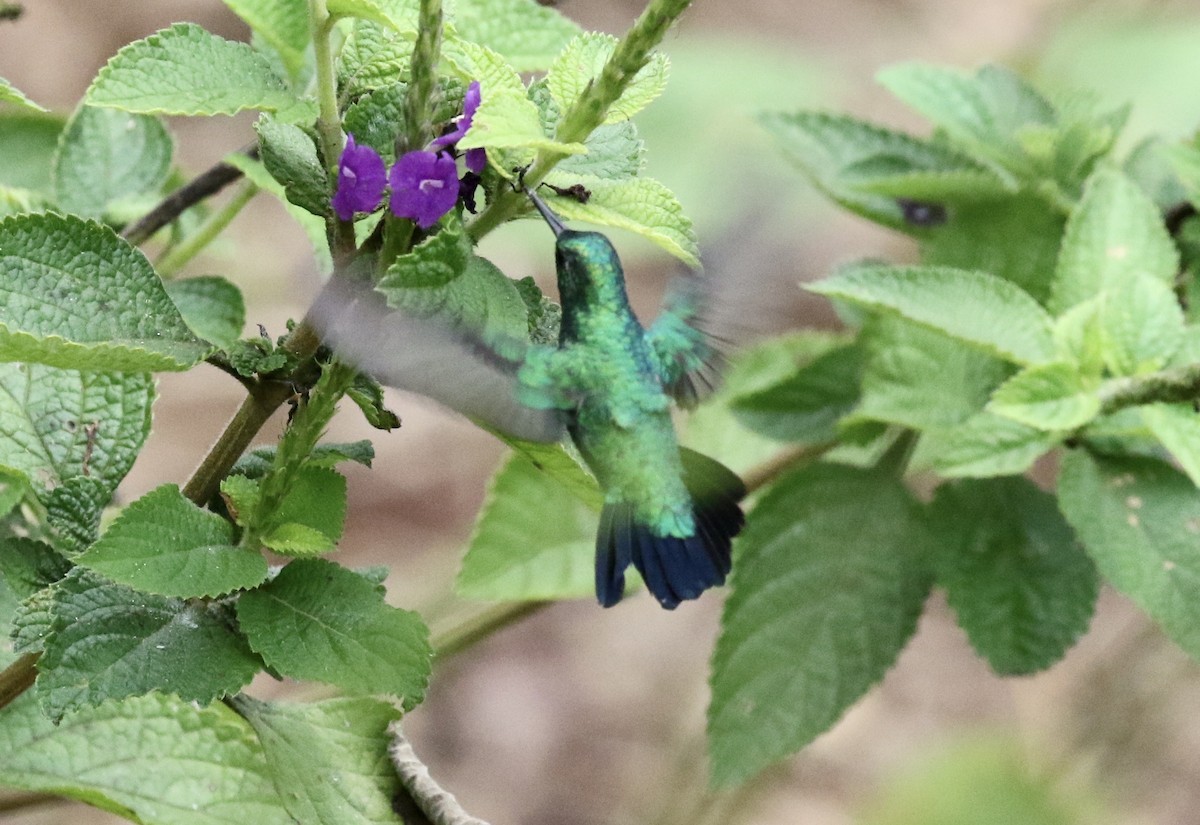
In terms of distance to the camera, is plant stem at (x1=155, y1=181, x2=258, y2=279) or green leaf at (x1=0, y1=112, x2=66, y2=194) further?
green leaf at (x1=0, y1=112, x2=66, y2=194)

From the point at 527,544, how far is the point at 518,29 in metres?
0.58

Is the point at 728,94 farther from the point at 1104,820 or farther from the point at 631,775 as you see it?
the point at 1104,820

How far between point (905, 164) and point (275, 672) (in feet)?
3.20

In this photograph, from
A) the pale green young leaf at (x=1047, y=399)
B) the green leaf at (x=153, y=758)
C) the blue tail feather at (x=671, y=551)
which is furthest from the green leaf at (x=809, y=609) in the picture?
the green leaf at (x=153, y=758)

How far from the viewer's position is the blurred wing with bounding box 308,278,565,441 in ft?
2.36

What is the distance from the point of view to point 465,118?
743 millimetres

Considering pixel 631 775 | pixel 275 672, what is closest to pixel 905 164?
pixel 275 672

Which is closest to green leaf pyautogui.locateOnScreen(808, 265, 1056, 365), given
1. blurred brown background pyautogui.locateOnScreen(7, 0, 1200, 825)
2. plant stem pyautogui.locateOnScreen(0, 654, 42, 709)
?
plant stem pyautogui.locateOnScreen(0, 654, 42, 709)

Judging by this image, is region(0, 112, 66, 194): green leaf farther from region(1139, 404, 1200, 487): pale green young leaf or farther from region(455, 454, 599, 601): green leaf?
region(1139, 404, 1200, 487): pale green young leaf

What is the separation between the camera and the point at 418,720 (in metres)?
3.06

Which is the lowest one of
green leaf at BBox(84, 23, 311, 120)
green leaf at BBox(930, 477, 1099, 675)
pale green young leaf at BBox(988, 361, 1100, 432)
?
green leaf at BBox(930, 477, 1099, 675)

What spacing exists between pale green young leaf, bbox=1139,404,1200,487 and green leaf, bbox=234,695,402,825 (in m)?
0.64

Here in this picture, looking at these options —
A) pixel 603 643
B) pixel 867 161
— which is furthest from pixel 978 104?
pixel 603 643

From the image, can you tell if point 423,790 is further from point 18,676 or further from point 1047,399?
point 1047,399
